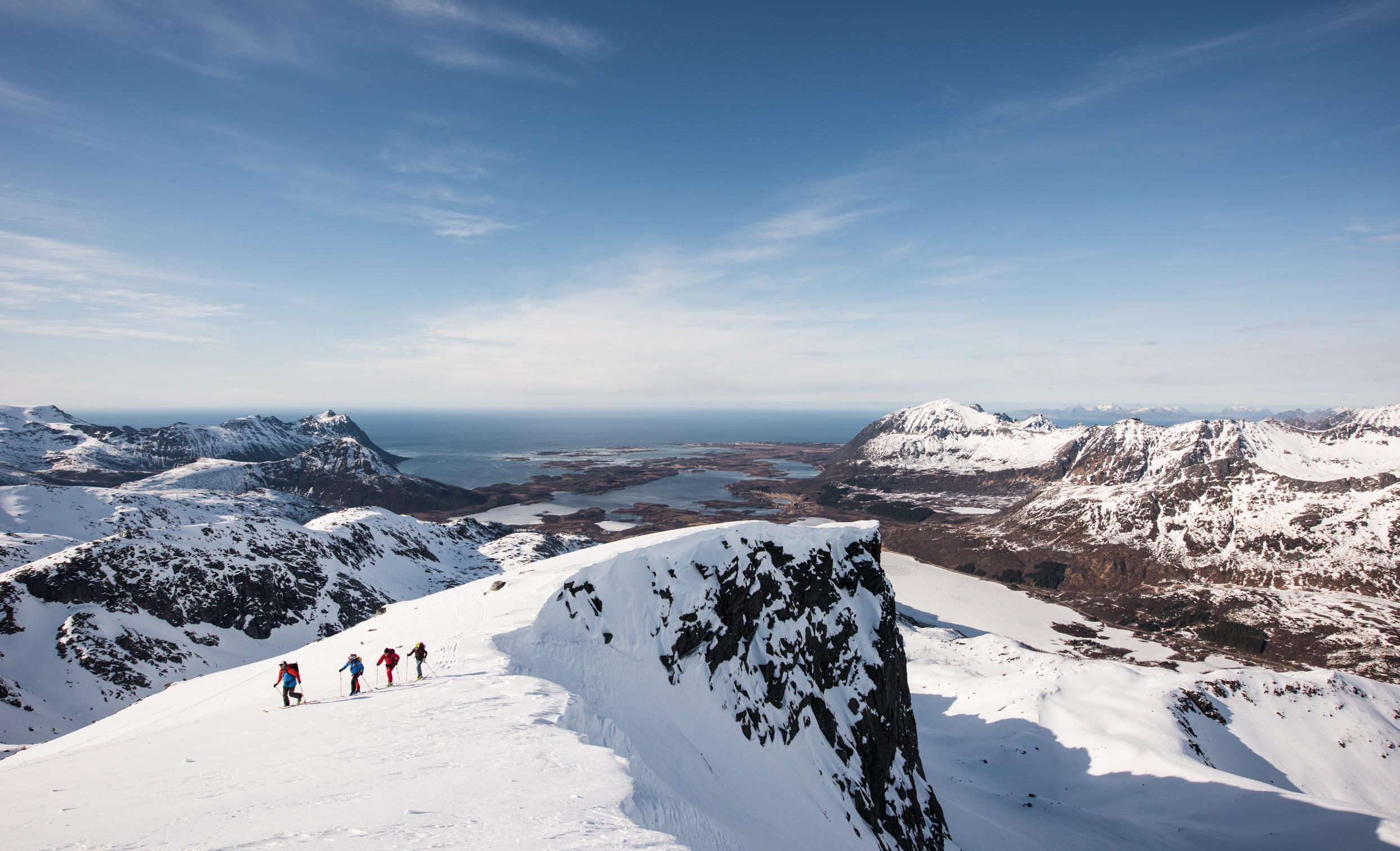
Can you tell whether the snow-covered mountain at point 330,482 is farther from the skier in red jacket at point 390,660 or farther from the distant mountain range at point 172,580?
the skier in red jacket at point 390,660

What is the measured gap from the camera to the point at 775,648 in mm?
31734

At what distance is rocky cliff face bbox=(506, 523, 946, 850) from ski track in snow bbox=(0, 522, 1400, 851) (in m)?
1.38

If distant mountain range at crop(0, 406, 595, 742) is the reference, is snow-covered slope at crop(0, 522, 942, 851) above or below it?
above

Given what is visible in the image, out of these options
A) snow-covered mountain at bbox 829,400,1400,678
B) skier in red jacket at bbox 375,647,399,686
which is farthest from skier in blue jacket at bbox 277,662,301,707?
snow-covered mountain at bbox 829,400,1400,678

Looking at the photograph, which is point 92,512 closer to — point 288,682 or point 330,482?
point 330,482

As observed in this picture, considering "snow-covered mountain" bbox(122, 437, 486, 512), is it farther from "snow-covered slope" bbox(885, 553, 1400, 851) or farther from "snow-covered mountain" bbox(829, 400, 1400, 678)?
"snow-covered slope" bbox(885, 553, 1400, 851)

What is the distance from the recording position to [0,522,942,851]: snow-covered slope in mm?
9930

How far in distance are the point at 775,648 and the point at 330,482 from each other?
214 meters

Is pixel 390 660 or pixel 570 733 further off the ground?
pixel 390 660

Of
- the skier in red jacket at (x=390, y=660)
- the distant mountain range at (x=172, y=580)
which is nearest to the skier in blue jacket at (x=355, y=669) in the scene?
the skier in red jacket at (x=390, y=660)

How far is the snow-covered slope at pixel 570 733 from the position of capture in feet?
32.6

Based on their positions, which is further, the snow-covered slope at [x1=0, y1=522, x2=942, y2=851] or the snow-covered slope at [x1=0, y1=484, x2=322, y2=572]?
the snow-covered slope at [x1=0, y1=484, x2=322, y2=572]

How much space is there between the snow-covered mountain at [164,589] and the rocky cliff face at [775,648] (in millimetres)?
48926

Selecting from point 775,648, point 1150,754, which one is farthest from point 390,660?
point 1150,754
